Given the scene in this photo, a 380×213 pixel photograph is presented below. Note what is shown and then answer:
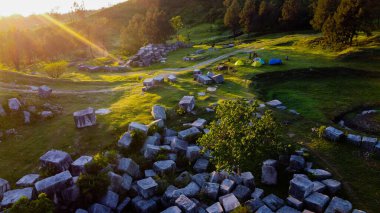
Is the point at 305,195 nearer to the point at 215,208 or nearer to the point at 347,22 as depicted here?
the point at 215,208

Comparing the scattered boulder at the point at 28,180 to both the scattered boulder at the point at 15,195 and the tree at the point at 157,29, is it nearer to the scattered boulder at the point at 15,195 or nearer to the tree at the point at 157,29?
the scattered boulder at the point at 15,195

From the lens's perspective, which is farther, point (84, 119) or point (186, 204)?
point (84, 119)

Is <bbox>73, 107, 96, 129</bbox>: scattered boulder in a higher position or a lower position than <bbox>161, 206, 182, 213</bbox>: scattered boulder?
higher

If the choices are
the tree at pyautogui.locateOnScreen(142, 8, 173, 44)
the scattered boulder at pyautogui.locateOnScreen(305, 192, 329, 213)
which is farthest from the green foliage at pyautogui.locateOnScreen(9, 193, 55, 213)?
the tree at pyautogui.locateOnScreen(142, 8, 173, 44)

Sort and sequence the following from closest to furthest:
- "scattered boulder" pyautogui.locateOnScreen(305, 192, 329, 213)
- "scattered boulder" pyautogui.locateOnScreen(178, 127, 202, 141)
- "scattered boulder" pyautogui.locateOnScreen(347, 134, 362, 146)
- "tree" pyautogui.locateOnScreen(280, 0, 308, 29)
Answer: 1. "scattered boulder" pyautogui.locateOnScreen(305, 192, 329, 213)
2. "scattered boulder" pyautogui.locateOnScreen(347, 134, 362, 146)
3. "scattered boulder" pyautogui.locateOnScreen(178, 127, 202, 141)
4. "tree" pyautogui.locateOnScreen(280, 0, 308, 29)

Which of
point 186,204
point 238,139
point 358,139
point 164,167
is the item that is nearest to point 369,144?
point 358,139

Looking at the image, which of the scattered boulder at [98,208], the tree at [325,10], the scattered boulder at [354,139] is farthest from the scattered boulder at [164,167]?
the tree at [325,10]

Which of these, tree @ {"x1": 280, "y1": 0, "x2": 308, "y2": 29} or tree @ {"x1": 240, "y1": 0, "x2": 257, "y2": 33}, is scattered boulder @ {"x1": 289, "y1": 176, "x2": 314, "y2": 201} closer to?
tree @ {"x1": 280, "y1": 0, "x2": 308, "y2": 29}
